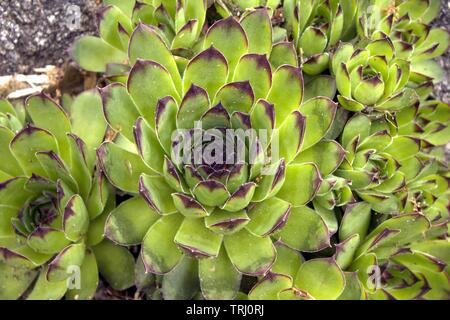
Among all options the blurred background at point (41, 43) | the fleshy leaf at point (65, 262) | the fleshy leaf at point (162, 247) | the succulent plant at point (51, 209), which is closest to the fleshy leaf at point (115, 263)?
the succulent plant at point (51, 209)

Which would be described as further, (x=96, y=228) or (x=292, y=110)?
(x=96, y=228)

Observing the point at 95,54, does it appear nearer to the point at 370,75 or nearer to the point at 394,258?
the point at 370,75

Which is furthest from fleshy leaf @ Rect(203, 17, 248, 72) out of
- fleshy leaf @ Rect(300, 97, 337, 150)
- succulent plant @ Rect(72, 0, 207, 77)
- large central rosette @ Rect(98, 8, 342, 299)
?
fleshy leaf @ Rect(300, 97, 337, 150)

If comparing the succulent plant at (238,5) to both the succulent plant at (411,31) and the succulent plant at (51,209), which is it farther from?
the succulent plant at (51,209)

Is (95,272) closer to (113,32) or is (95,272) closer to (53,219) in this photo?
(53,219)

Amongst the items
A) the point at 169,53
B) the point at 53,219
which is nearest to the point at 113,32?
the point at 169,53
